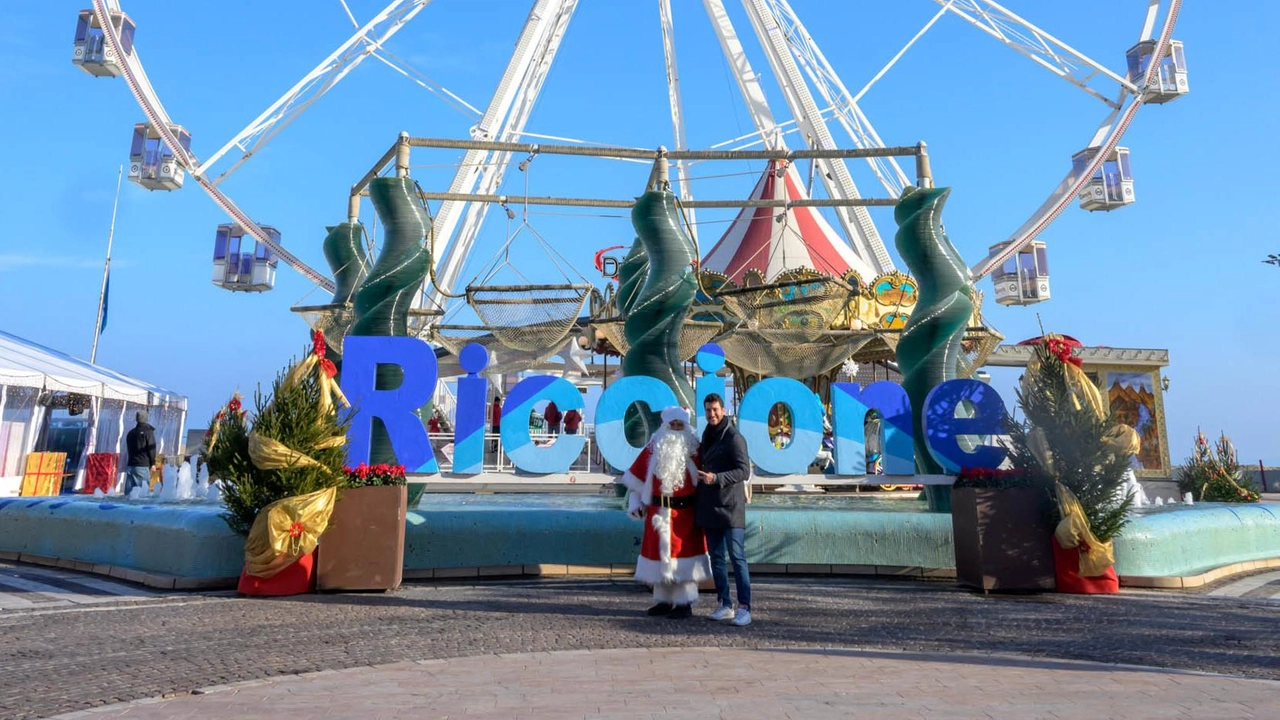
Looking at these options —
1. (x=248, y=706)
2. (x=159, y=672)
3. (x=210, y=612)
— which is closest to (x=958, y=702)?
(x=248, y=706)

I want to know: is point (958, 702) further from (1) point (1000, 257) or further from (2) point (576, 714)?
(1) point (1000, 257)

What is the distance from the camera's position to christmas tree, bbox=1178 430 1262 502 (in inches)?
523

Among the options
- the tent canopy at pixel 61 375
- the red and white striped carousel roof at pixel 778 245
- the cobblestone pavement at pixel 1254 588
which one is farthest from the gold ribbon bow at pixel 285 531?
Result: the red and white striped carousel roof at pixel 778 245

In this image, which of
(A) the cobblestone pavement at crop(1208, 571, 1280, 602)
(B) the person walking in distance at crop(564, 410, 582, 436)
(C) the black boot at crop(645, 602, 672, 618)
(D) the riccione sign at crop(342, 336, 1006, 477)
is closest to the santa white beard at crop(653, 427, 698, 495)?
(C) the black boot at crop(645, 602, 672, 618)

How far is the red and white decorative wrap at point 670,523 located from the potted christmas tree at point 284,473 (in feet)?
8.57

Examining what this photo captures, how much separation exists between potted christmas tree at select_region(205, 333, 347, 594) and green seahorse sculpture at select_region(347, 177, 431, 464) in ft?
5.22

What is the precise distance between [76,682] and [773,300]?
55.0 feet

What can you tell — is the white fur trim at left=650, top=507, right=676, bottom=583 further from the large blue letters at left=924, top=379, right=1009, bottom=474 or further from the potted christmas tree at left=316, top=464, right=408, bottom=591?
the large blue letters at left=924, top=379, right=1009, bottom=474

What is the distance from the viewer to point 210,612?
6.02m

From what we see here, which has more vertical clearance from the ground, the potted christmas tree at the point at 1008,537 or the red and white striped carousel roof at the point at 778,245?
the red and white striped carousel roof at the point at 778,245

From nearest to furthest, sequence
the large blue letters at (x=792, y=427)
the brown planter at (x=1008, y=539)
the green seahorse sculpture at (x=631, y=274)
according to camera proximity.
A: the brown planter at (x=1008, y=539), the large blue letters at (x=792, y=427), the green seahorse sculpture at (x=631, y=274)

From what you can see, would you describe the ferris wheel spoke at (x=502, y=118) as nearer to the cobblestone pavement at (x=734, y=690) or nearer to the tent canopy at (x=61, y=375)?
the tent canopy at (x=61, y=375)

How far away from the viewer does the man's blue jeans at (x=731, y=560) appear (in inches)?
222

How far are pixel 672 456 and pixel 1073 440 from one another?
372 cm
